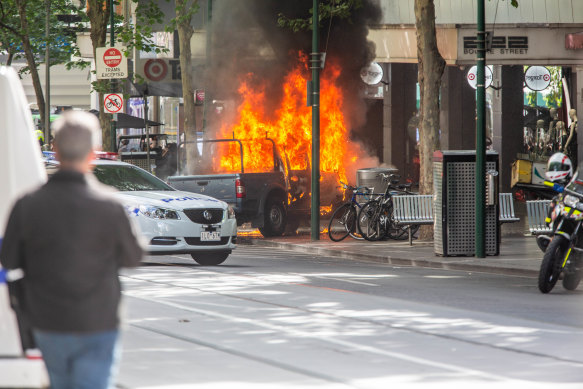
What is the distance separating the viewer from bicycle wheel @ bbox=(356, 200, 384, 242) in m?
21.2

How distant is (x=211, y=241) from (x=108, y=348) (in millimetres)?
11276

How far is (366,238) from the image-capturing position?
21188 mm

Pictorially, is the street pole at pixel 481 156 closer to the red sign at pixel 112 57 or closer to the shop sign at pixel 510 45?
the shop sign at pixel 510 45

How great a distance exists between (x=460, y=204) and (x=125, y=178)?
5106 mm

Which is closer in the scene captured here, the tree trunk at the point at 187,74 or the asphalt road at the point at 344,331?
the asphalt road at the point at 344,331

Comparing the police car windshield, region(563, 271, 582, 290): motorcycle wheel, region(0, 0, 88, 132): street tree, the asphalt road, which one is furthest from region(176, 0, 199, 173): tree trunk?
region(563, 271, 582, 290): motorcycle wheel

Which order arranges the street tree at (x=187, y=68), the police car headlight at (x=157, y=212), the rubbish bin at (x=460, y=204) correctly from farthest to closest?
the street tree at (x=187, y=68)
the rubbish bin at (x=460, y=204)
the police car headlight at (x=157, y=212)

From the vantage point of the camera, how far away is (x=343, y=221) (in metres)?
21.5

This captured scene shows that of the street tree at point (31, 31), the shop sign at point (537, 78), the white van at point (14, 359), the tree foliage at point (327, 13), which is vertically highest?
the street tree at point (31, 31)

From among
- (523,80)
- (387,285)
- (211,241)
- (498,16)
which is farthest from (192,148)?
(387,285)

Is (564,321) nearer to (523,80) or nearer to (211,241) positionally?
(211,241)

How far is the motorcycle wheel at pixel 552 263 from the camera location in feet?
41.3

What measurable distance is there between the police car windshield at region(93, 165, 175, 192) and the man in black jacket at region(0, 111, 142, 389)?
11.5 meters

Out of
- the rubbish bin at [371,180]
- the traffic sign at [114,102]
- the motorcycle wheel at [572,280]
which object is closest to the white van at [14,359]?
the motorcycle wheel at [572,280]
